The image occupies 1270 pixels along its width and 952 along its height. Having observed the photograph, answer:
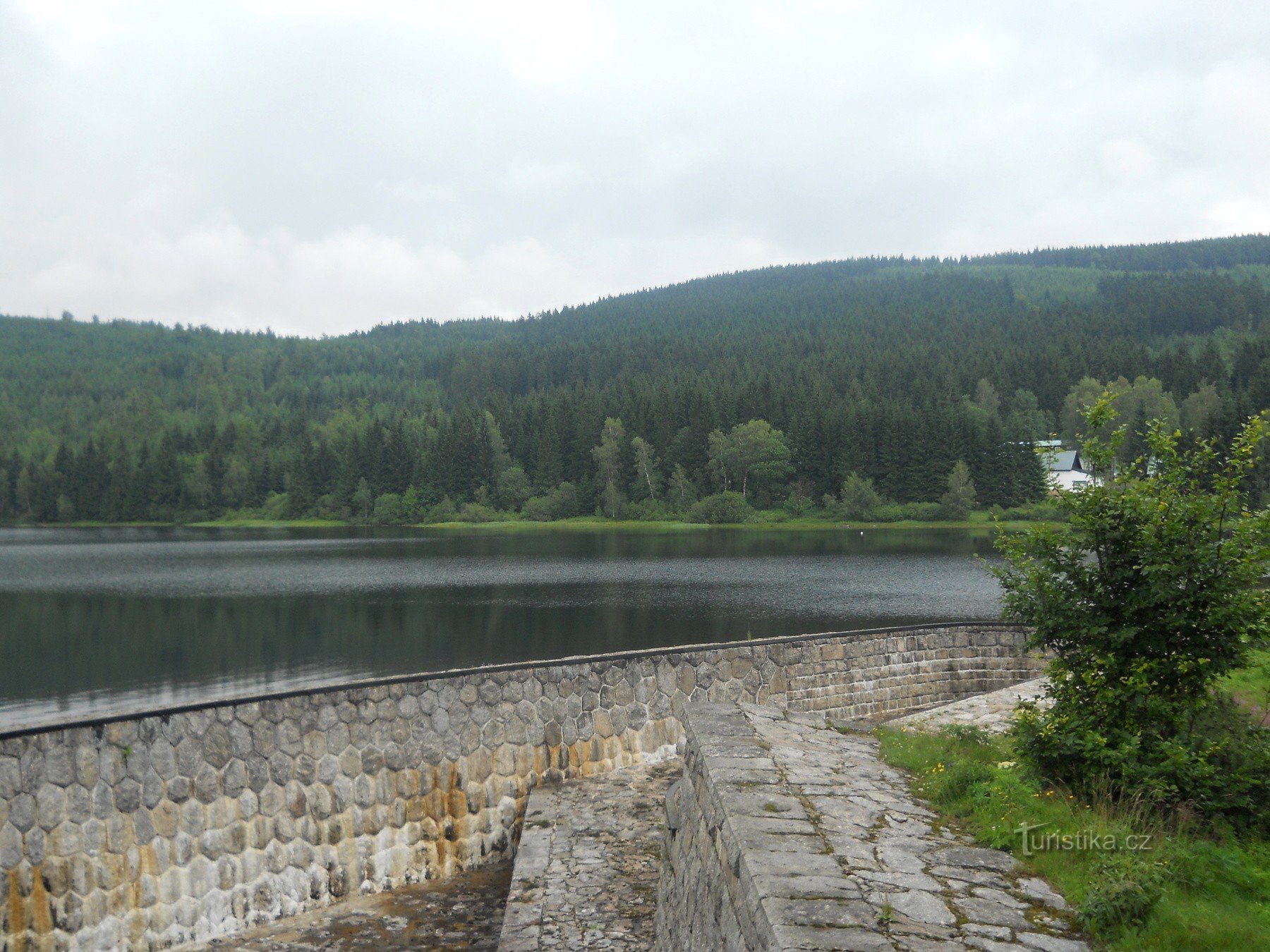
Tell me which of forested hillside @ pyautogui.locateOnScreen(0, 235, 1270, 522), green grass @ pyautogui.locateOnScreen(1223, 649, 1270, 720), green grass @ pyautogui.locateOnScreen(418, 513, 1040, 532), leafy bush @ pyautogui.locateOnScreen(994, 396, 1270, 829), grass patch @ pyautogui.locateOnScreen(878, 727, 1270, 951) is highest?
forested hillside @ pyautogui.locateOnScreen(0, 235, 1270, 522)

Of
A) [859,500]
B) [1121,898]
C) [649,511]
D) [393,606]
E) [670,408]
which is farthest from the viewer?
[670,408]

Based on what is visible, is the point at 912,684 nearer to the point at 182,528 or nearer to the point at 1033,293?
the point at 182,528

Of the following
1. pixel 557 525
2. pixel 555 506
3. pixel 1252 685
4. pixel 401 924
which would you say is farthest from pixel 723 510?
pixel 401 924

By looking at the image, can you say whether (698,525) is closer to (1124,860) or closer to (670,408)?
(670,408)

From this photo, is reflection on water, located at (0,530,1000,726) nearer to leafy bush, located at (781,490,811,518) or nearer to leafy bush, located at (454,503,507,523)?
leafy bush, located at (781,490,811,518)

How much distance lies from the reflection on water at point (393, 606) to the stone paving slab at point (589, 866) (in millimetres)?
8332

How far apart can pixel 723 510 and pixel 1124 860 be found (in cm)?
8372

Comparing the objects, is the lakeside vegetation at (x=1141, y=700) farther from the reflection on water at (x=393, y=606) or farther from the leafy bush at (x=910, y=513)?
the leafy bush at (x=910, y=513)

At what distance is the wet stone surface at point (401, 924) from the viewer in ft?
30.3

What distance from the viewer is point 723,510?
290 feet

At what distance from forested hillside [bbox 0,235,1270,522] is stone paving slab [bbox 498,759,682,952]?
60127 mm

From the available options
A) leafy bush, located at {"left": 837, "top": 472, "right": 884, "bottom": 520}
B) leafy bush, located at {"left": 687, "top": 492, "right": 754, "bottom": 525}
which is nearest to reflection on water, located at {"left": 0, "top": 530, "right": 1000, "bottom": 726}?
leafy bush, located at {"left": 837, "top": 472, "right": 884, "bottom": 520}

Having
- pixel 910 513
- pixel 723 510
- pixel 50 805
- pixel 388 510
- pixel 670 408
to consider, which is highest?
pixel 670 408

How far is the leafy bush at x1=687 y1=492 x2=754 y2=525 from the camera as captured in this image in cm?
8781
